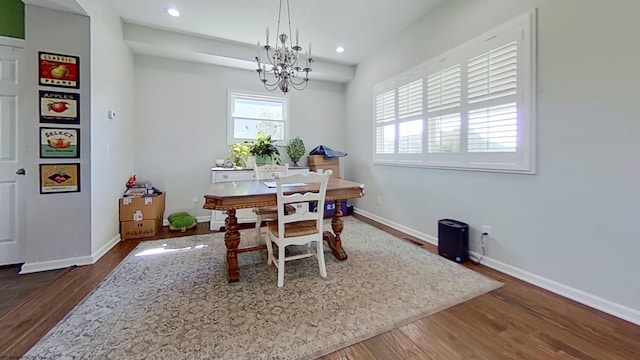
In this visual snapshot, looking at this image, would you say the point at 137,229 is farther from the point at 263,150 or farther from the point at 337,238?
the point at 337,238

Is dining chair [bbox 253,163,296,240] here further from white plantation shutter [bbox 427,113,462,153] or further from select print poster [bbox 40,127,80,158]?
white plantation shutter [bbox 427,113,462,153]

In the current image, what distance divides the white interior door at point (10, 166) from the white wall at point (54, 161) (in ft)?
0.92

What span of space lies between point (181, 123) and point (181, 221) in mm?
1611

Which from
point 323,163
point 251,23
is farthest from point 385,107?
point 251,23

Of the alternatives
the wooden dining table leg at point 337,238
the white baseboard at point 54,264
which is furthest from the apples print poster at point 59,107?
the wooden dining table leg at point 337,238

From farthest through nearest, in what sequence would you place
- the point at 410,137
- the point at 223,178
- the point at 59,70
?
the point at 223,178, the point at 410,137, the point at 59,70

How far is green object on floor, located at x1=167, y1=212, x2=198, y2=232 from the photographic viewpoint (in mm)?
3811

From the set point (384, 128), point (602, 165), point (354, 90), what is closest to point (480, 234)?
point (602, 165)

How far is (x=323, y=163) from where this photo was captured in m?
4.77

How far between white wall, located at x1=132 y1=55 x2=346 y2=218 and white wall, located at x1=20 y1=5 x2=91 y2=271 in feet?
4.86

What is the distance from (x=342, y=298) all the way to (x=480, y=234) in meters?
1.72

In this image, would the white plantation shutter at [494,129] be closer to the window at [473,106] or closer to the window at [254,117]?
the window at [473,106]

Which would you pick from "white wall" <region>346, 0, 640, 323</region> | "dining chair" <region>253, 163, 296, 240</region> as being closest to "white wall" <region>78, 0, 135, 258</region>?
"dining chair" <region>253, 163, 296, 240</region>

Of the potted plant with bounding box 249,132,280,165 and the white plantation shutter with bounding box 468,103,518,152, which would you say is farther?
the potted plant with bounding box 249,132,280,165
